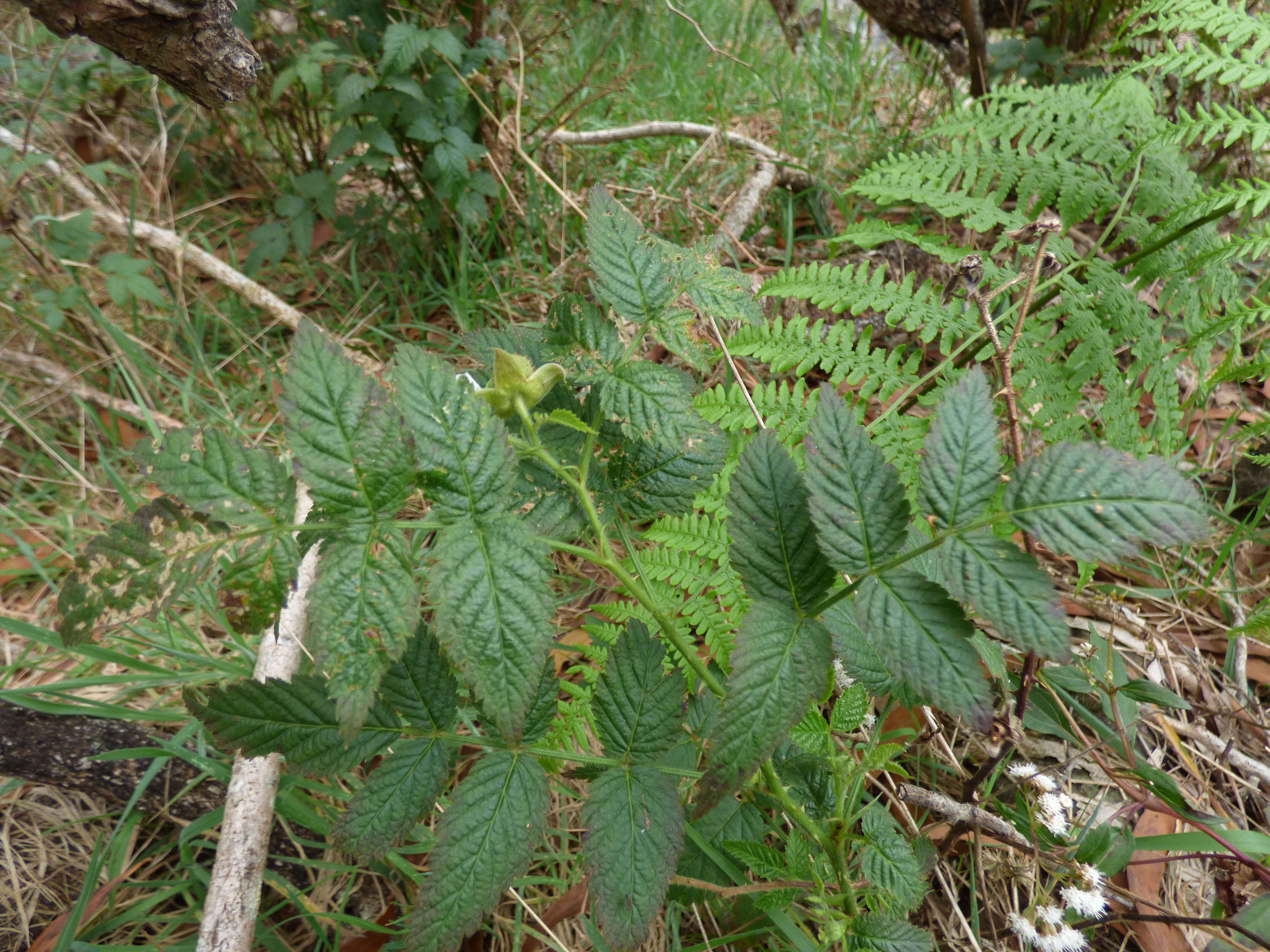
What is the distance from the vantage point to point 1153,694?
142 centimetres

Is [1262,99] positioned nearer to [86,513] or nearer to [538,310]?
[538,310]

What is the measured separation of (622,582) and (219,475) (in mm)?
506

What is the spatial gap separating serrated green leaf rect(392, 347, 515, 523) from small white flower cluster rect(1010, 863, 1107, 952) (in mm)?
999

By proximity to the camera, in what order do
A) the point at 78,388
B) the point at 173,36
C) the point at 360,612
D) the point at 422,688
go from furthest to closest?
the point at 78,388 → the point at 173,36 → the point at 422,688 → the point at 360,612

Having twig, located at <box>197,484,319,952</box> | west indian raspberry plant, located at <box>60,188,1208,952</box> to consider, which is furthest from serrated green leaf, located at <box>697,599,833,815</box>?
twig, located at <box>197,484,319,952</box>

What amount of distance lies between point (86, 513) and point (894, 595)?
2.39 metres

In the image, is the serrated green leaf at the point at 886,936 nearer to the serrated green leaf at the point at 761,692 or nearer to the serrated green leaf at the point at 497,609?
the serrated green leaf at the point at 761,692

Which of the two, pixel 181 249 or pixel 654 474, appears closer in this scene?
pixel 654 474

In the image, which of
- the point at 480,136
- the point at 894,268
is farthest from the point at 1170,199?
the point at 480,136

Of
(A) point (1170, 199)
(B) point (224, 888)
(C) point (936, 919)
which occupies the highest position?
(A) point (1170, 199)

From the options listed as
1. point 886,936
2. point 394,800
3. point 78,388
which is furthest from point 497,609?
point 78,388

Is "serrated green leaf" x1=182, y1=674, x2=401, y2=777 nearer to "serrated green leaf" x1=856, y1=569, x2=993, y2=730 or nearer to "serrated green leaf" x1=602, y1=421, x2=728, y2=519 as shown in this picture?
"serrated green leaf" x1=602, y1=421, x2=728, y2=519

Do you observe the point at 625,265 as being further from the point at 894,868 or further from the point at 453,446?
the point at 894,868

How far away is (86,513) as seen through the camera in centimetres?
222
